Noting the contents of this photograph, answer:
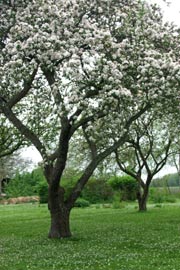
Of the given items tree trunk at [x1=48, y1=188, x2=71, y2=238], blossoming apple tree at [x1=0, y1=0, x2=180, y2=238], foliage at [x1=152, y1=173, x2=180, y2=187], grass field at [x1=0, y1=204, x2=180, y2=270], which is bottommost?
grass field at [x1=0, y1=204, x2=180, y2=270]

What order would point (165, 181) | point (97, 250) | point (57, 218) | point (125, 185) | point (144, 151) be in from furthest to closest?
1. point (165, 181)
2. point (125, 185)
3. point (144, 151)
4. point (57, 218)
5. point (97, 250)

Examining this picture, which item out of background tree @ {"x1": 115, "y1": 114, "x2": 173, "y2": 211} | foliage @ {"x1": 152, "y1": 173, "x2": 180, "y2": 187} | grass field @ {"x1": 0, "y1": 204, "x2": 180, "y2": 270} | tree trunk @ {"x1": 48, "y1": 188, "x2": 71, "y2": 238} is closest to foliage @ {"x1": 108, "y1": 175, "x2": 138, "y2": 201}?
background tree @ {"x1": 115, "y1": 114, "x2": 173, "y2": 211}

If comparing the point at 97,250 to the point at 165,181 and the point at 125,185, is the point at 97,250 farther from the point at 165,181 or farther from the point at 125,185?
the point at 165,181

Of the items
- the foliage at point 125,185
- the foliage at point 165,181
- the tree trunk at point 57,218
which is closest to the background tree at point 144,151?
the foliage at point 125,185

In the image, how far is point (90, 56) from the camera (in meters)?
16.0

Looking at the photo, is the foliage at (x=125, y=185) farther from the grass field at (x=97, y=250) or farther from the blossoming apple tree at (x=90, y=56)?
the blossoming apple tree at (x=90, y=56)

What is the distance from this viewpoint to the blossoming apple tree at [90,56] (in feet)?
52.1

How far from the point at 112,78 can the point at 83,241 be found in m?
6.43

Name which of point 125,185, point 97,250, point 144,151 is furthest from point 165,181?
point 97,250

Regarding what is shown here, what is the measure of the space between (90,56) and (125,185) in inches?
1556

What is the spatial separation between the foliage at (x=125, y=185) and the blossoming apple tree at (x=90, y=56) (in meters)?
34.5

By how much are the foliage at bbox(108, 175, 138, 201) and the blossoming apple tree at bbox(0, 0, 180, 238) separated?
3451cm

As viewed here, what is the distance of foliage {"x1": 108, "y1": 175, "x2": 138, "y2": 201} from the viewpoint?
53844mm

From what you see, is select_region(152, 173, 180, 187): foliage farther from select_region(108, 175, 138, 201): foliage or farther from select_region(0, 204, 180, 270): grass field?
select_region(0, 204, 180, 270): grass field
